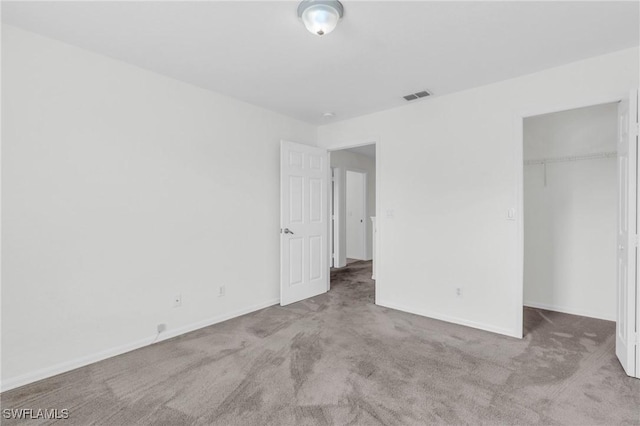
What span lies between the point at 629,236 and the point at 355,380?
7.27 feet

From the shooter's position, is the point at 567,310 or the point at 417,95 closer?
the point at 417,95

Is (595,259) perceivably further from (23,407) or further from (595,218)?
(23,407)

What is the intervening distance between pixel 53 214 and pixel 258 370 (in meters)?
1.93

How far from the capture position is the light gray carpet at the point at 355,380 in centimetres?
189

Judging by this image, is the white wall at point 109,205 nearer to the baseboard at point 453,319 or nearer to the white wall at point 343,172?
the baseboard at point 453,319

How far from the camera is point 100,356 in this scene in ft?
8.50

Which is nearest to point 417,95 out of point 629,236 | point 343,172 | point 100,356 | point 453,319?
point 629,236

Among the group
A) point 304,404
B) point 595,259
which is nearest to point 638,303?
point 595,259

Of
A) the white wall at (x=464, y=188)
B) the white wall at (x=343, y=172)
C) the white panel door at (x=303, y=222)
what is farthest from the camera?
the white wall at (x=343, y=172)

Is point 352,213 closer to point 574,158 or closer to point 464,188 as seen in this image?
point 464,188

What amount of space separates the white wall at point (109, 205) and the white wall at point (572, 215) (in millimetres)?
3464

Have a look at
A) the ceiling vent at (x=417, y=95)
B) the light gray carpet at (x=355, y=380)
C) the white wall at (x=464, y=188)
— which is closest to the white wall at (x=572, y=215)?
the light gray carpet at (x=355, y=380)

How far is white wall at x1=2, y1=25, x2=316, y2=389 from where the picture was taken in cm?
224

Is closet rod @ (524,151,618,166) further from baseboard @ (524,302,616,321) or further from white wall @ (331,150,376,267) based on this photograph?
white wall @ (331,150,376,267)
